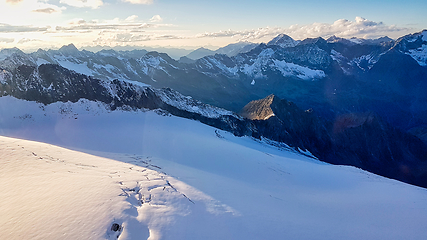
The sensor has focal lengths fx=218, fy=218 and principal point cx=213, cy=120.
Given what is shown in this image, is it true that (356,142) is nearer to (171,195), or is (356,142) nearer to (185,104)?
(185,104)

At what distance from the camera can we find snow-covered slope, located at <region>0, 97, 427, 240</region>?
13023mm

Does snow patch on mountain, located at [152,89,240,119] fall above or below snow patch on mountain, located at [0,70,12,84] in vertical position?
below

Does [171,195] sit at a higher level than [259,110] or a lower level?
higher

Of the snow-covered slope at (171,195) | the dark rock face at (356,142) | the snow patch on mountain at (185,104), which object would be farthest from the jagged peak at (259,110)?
the snow-covered slope at (171,195)

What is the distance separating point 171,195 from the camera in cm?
1738

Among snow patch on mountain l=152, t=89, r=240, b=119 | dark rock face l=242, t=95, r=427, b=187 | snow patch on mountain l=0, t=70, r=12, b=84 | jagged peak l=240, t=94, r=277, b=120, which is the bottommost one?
dark rock face l=242, t=95, r=427, b=187

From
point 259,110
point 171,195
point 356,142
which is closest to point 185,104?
point 171,195

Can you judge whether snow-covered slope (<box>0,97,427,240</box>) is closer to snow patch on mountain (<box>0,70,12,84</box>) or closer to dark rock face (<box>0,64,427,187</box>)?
snow patch on mountain (<box>0,70,12,84</box>)

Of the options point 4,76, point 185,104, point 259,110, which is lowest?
point 259,110

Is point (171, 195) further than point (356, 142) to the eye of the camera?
No

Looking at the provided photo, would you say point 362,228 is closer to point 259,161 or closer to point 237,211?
point 237,211

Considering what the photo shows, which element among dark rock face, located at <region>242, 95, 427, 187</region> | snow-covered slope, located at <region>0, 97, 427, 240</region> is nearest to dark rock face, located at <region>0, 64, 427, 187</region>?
dark rock face, located at <region>242, 95, 427, 187</region>

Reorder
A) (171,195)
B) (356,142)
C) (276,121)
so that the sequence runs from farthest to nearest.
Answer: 1. (356,142)
2. (276,121)
3. (171,195)

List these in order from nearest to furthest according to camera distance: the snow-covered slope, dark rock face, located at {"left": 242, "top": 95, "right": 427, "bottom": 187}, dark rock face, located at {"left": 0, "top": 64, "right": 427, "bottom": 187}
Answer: the snow-covered slope → dark rock face, located at {"left": 0, "top": 64, "right": 427, "bottom": 187} → dark rock face, located at {"left": 242, "top": 95, "right": 427, "bottom": 187}
